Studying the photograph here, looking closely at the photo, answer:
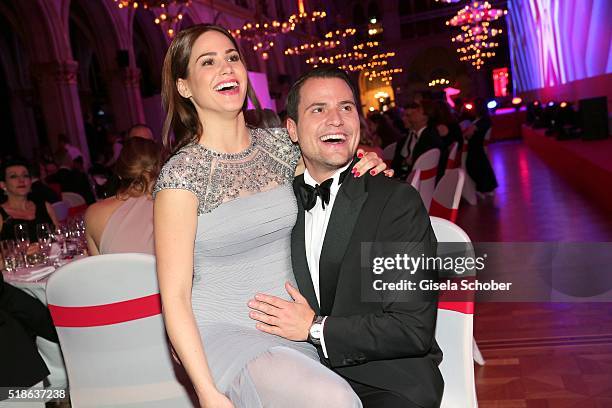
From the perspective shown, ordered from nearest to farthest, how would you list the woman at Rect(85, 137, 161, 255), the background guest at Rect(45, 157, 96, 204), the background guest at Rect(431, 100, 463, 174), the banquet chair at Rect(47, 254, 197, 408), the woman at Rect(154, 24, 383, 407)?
the woman at Rect(154, 24, 383, 407) → the banquet chair at Rect(47, 254, 197, 408) → the woman at Rect(85, 137, 161, 255) → the background guest at Rect(431, 100, 463, 174) → the background guest at Rect(45, 157, 96, 204)

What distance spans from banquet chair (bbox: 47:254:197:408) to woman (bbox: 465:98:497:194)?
795 centimetres


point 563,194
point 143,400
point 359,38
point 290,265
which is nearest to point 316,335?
point 290,265

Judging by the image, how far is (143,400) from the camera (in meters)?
2.30

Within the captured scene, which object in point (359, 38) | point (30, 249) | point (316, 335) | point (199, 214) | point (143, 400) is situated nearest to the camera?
→ point (316, 335)

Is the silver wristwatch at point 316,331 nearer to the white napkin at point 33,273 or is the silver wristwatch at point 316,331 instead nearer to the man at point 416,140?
the white napkin at point 33,273

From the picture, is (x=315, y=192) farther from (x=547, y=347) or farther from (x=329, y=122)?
(x=547, y=347)

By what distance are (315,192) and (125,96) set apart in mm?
14865

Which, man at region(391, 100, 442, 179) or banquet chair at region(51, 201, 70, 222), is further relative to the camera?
man at region(391, 100, 442, 179)

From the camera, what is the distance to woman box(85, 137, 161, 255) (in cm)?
323

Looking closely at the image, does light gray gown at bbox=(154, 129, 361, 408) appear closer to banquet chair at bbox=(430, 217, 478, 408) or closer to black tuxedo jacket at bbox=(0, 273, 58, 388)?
banquet chair at bbox=(430, 217, 478, 408)

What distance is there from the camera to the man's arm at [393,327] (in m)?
1.77

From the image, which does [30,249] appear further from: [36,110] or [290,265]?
[36,110]

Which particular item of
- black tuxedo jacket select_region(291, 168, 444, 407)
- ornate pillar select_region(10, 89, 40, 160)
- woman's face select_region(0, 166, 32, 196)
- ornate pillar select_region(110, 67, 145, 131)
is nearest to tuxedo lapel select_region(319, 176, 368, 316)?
black tuxedo jacket select_region(291, 168, 444, 407)

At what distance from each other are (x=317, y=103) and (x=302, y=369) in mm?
825
